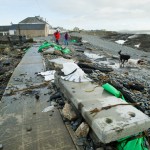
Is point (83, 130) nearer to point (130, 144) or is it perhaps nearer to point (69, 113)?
point (69, 113)

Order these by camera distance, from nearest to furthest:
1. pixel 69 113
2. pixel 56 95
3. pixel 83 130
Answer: pixel 83 130
pixel 69 113
pixel 56 95

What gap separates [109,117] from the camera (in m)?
3.53

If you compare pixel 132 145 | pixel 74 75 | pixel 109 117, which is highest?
pixel 74 75

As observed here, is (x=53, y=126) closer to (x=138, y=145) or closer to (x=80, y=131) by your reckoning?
(x=80, y=131)

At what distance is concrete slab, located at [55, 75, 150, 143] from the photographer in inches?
124

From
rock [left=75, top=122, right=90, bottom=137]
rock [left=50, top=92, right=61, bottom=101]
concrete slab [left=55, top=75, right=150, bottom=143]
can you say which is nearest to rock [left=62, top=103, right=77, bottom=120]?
concrete slab [left=55, top=75, right=150, bottom=143]

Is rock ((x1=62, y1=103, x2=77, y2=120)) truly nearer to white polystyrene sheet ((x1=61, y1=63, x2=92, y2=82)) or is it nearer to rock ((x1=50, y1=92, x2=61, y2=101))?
rock ((x1=50, y1=92, x2=61, y2=101))

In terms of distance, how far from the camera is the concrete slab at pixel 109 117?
3162mm

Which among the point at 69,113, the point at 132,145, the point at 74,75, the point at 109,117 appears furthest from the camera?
Result: the point at 74,75

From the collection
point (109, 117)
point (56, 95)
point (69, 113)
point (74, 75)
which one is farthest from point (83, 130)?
point (74, 75)

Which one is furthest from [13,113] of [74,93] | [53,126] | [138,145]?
[138,145]

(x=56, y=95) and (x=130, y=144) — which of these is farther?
(x=56, y=95)

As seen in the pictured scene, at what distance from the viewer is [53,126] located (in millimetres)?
4262

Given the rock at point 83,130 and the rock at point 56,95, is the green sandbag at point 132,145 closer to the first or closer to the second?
the rock at point 83,130
